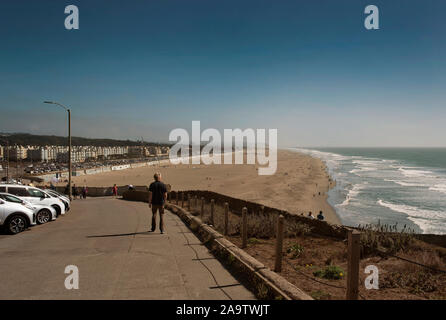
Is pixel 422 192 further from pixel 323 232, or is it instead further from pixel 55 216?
pixel 55 216

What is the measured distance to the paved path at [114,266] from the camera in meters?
4.71

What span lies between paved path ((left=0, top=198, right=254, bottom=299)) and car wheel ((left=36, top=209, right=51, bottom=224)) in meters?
1.66

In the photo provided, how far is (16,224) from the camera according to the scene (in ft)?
31.7

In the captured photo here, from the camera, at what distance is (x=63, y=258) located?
6.65 meters

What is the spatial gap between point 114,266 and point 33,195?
26.4 ft

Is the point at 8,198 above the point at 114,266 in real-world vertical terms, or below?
above

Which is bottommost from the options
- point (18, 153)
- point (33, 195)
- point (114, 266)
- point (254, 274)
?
point (114, 266)

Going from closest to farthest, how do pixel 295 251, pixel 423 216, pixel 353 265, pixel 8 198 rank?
pixel 353 265
pixel 295 251
pixel 8 198
pixel 423 216

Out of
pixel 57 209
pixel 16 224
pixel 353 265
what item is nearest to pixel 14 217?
pixel 16 224

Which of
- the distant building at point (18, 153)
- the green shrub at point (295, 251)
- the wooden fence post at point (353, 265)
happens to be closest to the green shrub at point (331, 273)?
the green shrub at point (295, 251)

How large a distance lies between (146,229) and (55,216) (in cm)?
432

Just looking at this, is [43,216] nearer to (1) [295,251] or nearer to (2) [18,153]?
(1) [295,251]

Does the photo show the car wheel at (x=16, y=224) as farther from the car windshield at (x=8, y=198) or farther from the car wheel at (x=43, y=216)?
the car wheel at (x=43, y=216)
